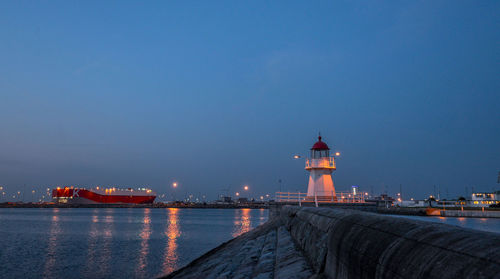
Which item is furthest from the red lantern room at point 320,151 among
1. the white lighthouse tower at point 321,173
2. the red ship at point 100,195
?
the red ship at point 100,195

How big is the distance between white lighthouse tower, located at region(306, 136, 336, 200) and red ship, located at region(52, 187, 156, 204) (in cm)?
14968

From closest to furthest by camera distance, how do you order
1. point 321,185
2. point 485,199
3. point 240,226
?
point 321,185 → point 240,226 → point 485,199

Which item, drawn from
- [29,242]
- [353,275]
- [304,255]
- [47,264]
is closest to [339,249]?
[353,275]

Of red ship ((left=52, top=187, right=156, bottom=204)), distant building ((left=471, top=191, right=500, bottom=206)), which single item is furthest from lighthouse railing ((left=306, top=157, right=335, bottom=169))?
red ship ((left=52, top=187, right=156, bottom=204))

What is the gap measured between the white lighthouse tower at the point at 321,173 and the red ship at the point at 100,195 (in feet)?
491

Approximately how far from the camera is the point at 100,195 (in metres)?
156

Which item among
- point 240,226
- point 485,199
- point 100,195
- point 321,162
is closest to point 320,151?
point 321,162

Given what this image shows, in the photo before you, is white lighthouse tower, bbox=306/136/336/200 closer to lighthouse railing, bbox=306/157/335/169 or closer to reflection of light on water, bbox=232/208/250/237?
lighthouse railing, bbox=306/157/335/169

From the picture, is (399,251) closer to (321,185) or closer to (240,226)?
(321,185)

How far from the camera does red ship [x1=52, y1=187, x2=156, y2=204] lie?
156025 mm

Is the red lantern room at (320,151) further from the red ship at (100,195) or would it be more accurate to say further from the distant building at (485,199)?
the red ship at (100,195)

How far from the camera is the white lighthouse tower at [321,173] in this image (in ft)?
89.4

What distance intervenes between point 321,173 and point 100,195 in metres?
151

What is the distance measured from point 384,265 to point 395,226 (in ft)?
1.75
